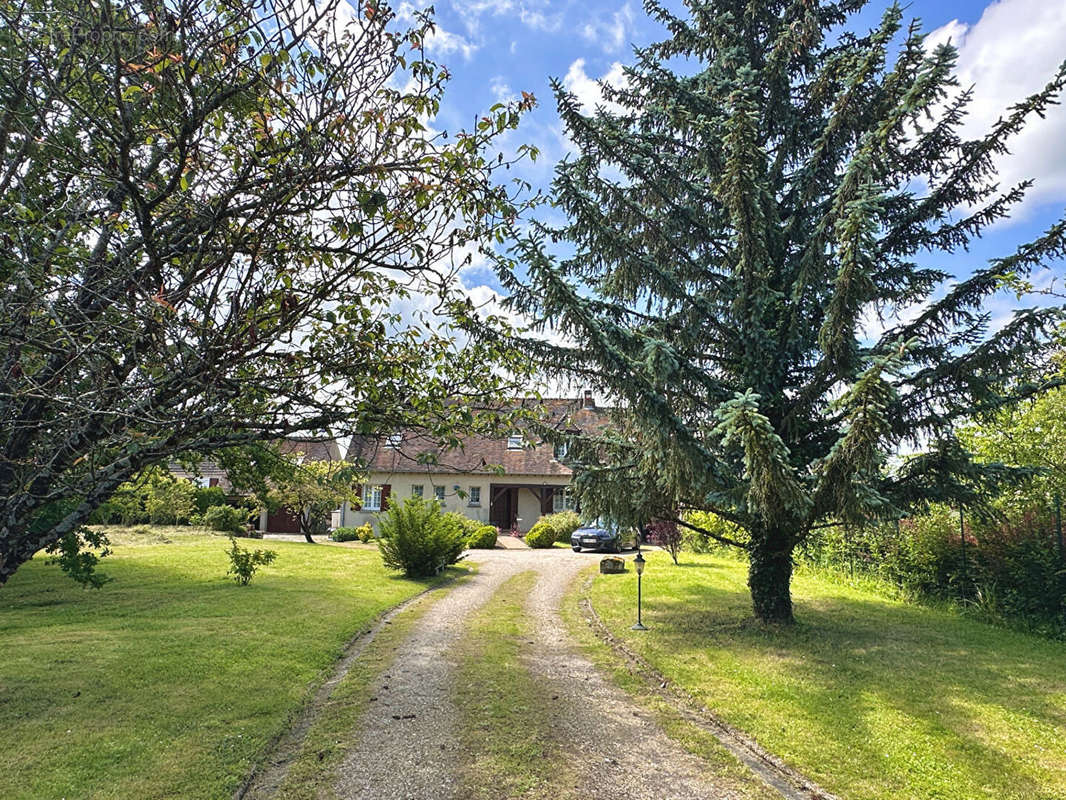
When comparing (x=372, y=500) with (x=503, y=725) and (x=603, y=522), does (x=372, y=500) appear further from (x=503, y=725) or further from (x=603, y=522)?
(x=503, y=725)

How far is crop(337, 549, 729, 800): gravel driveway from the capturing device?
4.96 m

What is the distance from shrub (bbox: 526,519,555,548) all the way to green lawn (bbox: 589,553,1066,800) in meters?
13.2

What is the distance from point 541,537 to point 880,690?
19488mm

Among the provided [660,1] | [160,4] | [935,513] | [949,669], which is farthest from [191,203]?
[935,513]

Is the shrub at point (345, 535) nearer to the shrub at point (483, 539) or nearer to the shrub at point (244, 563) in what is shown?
the shrub at point (483, 539)

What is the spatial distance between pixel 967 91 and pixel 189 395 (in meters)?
11.6

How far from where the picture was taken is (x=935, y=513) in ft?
44.5

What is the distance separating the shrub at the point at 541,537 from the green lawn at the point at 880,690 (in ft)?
43.2

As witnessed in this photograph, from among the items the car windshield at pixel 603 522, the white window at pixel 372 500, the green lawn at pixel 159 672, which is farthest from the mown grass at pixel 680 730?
the white window at pixel 372 500

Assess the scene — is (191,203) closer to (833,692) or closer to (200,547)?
(833,692)

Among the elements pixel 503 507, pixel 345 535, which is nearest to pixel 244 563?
pixel 345 535

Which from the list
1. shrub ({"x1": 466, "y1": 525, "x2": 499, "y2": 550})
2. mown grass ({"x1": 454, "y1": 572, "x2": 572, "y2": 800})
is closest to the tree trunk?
mown grass ({"x1": 454, "y1": 572, "x2": 572, "y2": 800})

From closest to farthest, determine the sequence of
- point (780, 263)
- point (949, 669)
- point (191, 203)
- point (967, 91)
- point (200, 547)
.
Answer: point (191, 203) → point (949, 669) → point (967, 91) → point (780, 263) → point (200, 547)

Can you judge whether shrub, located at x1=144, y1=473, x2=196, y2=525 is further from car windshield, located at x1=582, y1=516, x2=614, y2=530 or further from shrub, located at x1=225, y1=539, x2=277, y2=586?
car windshield, located at x1=582, y1=516, x2=614, y2=530
